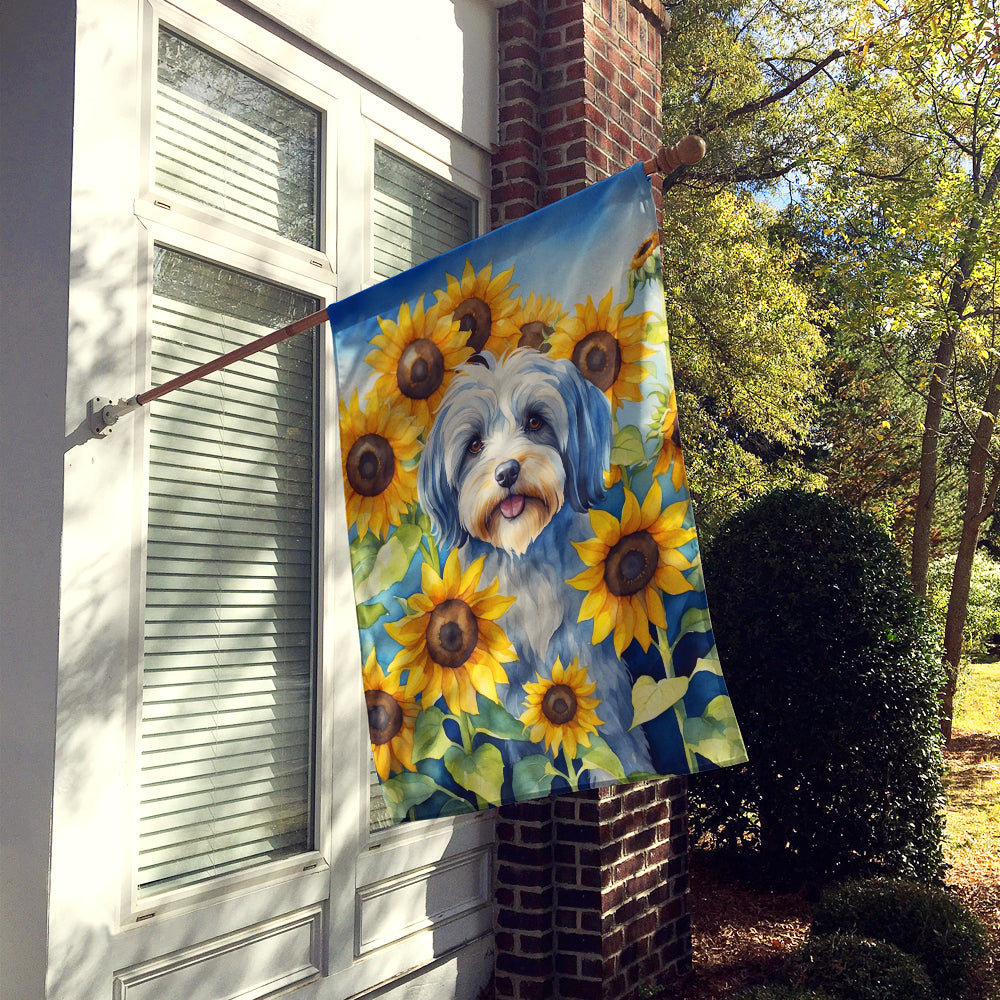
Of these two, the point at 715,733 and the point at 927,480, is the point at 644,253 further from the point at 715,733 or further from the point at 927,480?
the point at 927,480

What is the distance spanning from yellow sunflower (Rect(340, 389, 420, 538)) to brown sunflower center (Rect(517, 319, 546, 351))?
35 cm

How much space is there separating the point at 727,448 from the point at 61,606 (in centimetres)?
1038

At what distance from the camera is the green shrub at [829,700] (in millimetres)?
5676

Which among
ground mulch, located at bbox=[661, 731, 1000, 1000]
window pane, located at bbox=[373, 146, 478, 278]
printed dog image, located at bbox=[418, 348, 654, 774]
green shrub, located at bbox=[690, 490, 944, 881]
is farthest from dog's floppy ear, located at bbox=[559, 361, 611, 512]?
green shrub, located at bbox=[690, 490, 944, 881]

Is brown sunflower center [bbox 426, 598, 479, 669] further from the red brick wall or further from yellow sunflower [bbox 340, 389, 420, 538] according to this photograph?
the red brick wall

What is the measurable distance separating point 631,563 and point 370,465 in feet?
2.42

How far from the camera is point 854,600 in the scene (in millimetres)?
5773

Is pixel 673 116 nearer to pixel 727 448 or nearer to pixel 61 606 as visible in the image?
pixel 727 448

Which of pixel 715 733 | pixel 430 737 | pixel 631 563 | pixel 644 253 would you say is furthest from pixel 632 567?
pixel 644 253

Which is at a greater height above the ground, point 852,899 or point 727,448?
point 727,448

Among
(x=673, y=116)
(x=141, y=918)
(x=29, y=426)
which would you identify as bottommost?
(x=141, y=918)

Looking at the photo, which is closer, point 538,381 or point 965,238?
point 538,381

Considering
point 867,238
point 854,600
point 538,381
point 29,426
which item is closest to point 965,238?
point 867,238

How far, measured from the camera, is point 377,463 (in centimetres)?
261
